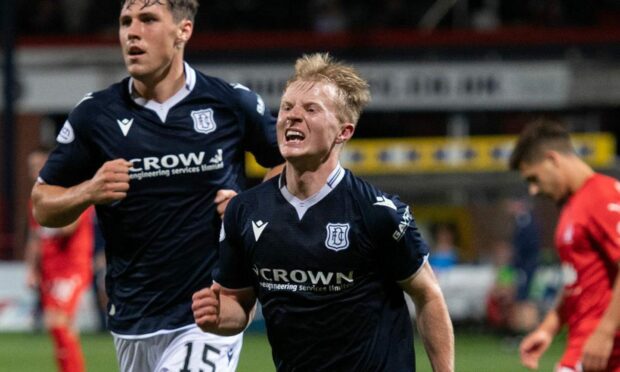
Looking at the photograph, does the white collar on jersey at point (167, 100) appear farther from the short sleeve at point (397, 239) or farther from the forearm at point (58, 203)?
the short sleeve at point (397, 239)

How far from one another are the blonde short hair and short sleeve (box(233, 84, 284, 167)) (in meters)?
1.16

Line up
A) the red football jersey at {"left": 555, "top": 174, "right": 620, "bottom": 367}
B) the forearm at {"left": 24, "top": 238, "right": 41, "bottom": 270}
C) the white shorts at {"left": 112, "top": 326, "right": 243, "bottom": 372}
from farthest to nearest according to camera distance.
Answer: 1. the forearm at {"left": 24, "top": 238, "right": 41, "bottom": 270}
2. the red football jersey at {"left": 555, "top": 174, "right": 620, "bottom": 367}
3. the white shorts at {"left": 112, "top": 326, "right": 243, "bottom": 372}

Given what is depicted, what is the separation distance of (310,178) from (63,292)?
6.82 meters

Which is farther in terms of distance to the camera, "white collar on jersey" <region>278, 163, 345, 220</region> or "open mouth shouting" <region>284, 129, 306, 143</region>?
"white collar on jersey" <region>278, 163, 345, 220</region>

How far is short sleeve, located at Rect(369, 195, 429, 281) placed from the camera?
4602mm

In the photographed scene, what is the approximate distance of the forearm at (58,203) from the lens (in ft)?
18.1

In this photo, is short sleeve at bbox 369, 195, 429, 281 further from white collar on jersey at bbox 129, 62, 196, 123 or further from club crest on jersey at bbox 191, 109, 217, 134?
white collar on jersey at bbox 129, 62, 196, 123

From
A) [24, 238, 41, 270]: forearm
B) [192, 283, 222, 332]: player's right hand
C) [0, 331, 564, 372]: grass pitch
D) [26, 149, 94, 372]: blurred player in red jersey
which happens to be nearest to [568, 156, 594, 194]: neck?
[192, 283, 222, 332]: player's right hand

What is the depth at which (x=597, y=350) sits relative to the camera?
18.7ft

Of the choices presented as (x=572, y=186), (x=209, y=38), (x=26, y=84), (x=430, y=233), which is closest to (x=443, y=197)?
(x=430, y=233)

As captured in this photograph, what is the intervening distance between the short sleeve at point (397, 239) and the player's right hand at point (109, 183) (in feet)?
4.03

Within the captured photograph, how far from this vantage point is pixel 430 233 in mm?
20188

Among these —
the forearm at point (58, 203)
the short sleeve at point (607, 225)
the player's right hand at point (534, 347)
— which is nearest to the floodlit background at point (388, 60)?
the player's right hand at point (534, 347)

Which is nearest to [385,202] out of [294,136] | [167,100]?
[294,136]
